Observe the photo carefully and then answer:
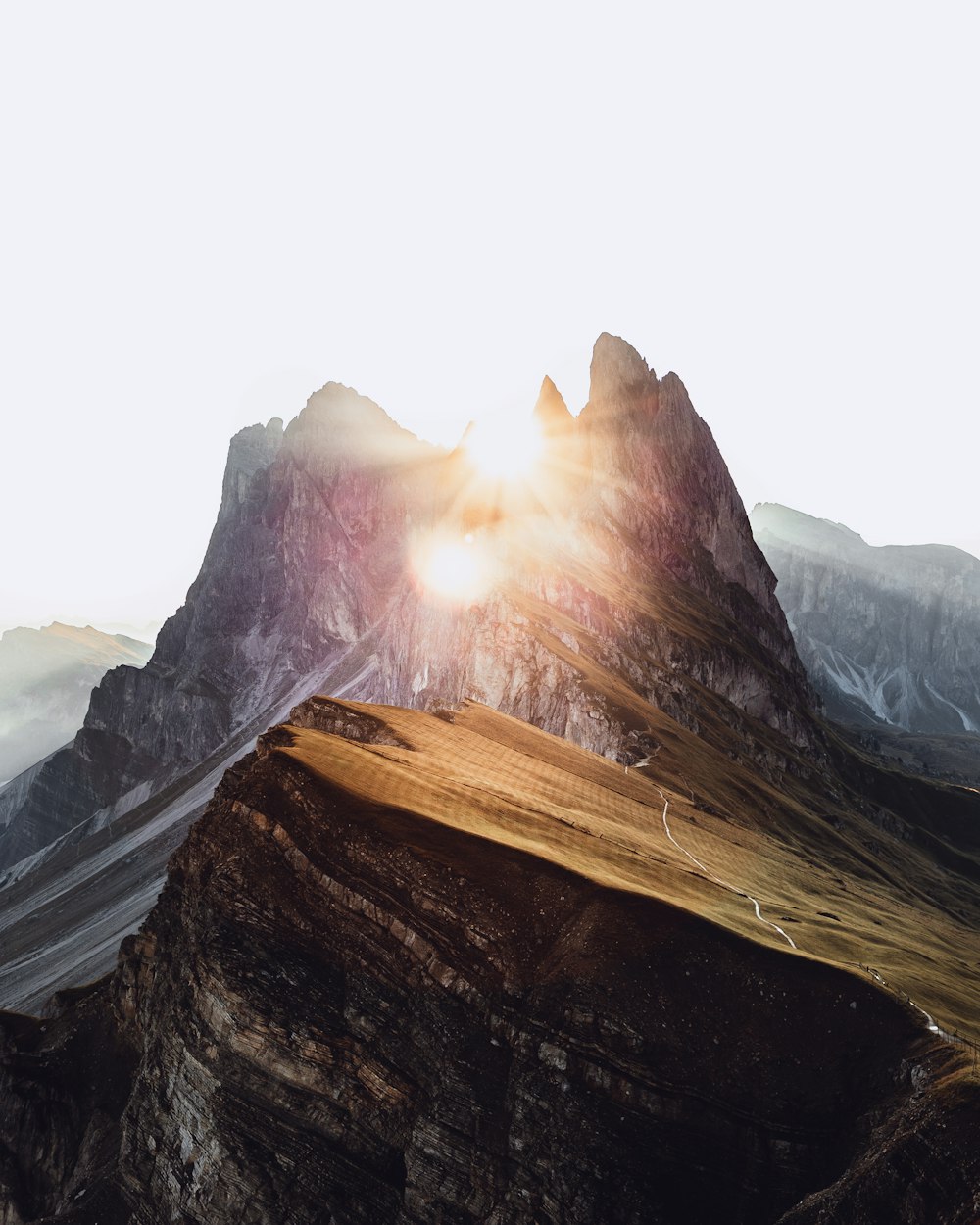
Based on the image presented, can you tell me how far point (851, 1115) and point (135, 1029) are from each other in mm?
46986

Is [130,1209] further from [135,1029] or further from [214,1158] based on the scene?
[135,1029]

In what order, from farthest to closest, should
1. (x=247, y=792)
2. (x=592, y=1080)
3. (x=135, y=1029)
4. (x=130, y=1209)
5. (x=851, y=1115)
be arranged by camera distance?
(x=135, y=1029)
(x=247, y=792)
(x=130, y=1209)
(x=592, y=1080)
(x=851, y=1115)

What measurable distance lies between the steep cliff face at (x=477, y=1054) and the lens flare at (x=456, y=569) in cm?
10089

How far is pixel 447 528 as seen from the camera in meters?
190

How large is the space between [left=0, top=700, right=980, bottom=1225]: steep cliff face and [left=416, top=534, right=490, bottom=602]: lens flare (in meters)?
101

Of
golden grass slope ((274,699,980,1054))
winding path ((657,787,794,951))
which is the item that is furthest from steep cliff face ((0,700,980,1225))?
winding path ((657,787,794,951))

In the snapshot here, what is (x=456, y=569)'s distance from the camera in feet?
536

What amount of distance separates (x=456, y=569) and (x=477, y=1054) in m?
129

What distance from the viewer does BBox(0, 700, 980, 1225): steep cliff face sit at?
34.1 m

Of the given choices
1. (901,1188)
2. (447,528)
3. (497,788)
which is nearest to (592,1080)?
(901,1188)

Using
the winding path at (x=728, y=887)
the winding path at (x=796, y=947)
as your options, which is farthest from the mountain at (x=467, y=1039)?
the winding path at (x=728, y=887)

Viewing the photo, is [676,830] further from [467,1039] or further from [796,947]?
[467,1039]

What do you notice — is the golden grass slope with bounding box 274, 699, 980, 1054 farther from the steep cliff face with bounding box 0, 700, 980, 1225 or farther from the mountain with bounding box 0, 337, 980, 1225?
the steep cliff face with bounding box 0, 700, 980, 1225

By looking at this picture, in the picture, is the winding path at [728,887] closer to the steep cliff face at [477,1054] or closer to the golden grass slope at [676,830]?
the golden grass slope at [676,830]
